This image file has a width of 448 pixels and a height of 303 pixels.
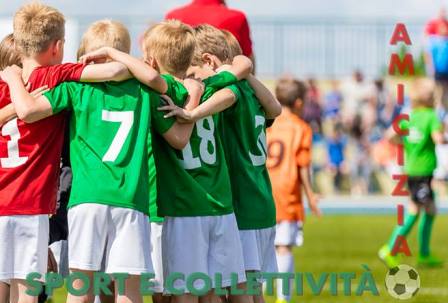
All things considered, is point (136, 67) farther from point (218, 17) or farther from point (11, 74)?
point (218, 17)

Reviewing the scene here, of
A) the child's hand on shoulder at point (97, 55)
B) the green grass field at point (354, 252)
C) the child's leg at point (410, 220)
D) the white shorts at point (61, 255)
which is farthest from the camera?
the child's leg at point (410, 220)

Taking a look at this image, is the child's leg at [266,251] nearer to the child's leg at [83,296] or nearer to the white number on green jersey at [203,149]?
the white number on green jersey at [203,149]

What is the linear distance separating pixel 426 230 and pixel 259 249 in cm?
623

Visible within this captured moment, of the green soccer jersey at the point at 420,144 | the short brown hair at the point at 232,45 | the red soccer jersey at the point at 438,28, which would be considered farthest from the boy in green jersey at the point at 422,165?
the red soccer jersey at the point at 438,28

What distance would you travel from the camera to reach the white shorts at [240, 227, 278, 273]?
21.3 feet

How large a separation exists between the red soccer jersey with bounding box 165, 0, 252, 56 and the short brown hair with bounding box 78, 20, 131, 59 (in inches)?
37.4

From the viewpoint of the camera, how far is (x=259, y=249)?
21.8 feet

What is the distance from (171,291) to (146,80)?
109cm

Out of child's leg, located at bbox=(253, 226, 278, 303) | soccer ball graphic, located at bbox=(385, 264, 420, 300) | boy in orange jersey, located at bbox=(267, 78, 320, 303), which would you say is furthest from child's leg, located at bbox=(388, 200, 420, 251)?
child's leg, located at bbox=(253, 226, 278, 303)

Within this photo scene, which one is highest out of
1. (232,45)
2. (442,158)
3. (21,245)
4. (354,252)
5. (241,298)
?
(232,45)

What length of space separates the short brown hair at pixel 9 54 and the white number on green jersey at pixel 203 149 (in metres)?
1.05

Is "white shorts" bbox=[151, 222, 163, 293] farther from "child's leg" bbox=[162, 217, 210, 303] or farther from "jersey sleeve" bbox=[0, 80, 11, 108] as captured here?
"jersey sleeve" bbox=[0, 80, 11, 108]

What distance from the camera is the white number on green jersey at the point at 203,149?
601cm

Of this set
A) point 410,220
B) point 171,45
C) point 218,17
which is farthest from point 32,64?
point 410,220
